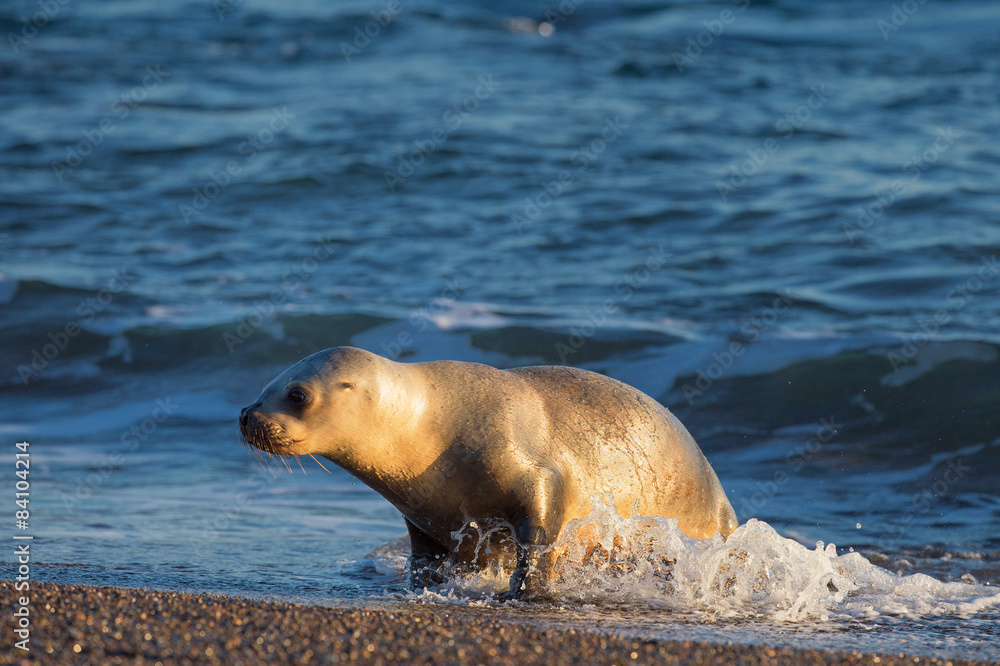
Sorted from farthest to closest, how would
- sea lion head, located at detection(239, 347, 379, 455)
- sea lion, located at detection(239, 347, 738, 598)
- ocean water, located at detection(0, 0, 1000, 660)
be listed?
ocean water, located at detection(0, 0, 1000, 660)
sea lion, located at detection(239, 347, 738, 598)
sea lion head, located at detection(239, 347, 379, 455)

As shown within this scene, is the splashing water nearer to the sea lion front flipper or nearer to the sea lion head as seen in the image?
the sea lion front flipper

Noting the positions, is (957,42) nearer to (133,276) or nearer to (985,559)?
(133,276)

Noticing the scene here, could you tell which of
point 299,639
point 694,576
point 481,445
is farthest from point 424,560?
point 299,639

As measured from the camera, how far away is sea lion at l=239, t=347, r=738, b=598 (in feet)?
14.4

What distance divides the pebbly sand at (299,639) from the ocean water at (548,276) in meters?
0.45

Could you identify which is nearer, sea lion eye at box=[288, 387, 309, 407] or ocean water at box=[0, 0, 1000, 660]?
sea lion eye at box=[288, 387, 309, 407]

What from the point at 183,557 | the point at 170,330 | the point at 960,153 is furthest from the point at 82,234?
the point at 960,153

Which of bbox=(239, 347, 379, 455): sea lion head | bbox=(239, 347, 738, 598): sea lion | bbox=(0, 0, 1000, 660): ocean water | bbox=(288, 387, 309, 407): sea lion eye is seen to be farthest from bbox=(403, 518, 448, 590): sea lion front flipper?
bbox=(288, 387, 309, 407): sea lion eye

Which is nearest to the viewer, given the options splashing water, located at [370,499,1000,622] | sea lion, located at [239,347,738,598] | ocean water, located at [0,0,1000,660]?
sea lion, located at [239,347,738,598]

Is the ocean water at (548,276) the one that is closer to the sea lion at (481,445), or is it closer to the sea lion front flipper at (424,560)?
the sea lion front flipper at (424,560)

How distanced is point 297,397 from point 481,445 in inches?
29.1

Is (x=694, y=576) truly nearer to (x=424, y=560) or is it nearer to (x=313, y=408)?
(x=424, y=560)

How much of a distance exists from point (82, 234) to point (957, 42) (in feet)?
51.5

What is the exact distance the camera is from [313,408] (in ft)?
14.2
